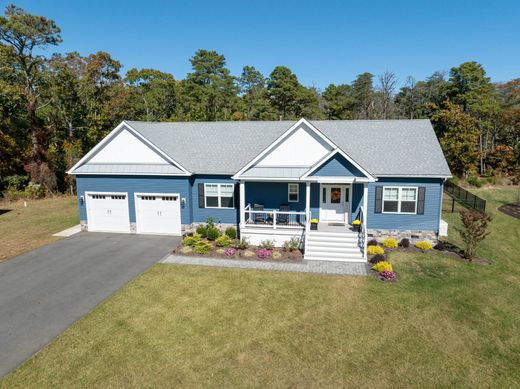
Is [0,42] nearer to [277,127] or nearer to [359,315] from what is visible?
[277,127]

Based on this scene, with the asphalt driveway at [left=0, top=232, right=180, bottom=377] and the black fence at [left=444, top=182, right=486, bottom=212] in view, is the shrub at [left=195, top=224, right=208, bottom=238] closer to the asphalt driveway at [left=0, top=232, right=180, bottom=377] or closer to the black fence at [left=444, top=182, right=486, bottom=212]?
the asphalt driveway at [left=0, top=232, right=180, bottom=377]

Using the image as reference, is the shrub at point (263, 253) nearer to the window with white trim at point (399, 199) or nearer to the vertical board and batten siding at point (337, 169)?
the vertical board and batten siding at point (337, 169)

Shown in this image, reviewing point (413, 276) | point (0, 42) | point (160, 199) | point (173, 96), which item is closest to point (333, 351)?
point (413, 276)

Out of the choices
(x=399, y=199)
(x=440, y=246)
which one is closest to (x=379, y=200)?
(x=399, y=199)

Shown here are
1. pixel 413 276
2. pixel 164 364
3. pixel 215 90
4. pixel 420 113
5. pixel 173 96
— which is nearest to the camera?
pixel 164 364

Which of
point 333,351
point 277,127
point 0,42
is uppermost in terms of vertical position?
point 0,42

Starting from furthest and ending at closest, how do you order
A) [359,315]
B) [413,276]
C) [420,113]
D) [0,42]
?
1. [420,113]
2. [0,42]
3. [413,276]
4. [359,315]

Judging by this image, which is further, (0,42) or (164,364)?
(0,42)

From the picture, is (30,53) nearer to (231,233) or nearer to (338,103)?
(231,233)

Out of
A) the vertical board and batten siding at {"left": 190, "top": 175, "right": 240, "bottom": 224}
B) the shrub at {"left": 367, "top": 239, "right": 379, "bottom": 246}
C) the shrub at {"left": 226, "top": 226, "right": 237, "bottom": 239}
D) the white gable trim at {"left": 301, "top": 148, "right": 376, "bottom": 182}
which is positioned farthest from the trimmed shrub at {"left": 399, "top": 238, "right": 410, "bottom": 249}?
the vertical board and batten siding at {"left": 190, "top": 175, "right": 240, "bottom": 224}
